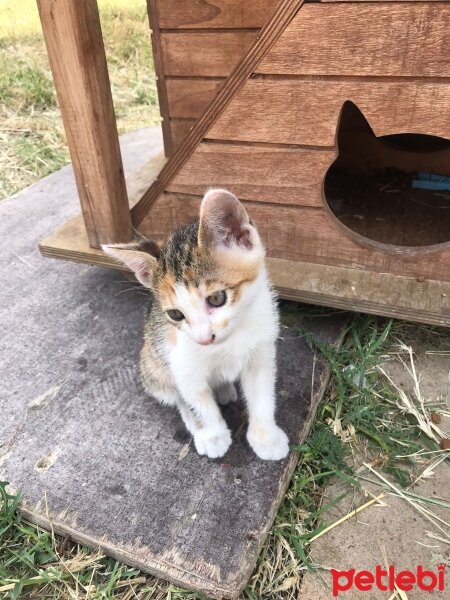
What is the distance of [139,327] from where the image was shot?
85.6 inches

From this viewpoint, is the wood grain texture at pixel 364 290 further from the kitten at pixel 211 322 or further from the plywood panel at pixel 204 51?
the plywood panel at pixel 204 51

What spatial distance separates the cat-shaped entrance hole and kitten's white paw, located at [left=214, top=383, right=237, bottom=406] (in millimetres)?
1009

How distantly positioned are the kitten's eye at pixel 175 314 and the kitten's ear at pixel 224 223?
0.64 ft

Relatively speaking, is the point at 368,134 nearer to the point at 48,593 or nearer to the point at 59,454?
the point at 59,454

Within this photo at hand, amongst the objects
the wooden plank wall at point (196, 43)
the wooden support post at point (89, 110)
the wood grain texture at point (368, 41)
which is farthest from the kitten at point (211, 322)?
the wooden plank wall at point (196, 43)

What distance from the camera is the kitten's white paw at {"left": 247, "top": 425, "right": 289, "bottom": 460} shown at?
1.53 metres

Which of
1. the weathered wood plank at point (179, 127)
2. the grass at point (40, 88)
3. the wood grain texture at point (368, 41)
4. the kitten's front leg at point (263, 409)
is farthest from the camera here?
the grass at point (40, 88)

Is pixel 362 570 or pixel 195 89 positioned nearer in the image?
pixel 362 570

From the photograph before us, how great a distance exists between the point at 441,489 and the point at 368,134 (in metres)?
2.04

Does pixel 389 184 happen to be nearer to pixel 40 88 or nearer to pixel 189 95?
pixel 189 95

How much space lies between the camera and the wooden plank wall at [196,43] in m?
2.29

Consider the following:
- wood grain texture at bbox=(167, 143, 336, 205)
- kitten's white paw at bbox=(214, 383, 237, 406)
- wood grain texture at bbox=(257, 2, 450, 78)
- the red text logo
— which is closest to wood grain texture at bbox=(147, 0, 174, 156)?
wood grain texture at bbox=(167, 143, 336, 205)

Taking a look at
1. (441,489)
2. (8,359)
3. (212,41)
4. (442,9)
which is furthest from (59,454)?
(212,41)

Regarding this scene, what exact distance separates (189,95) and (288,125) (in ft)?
3.65
